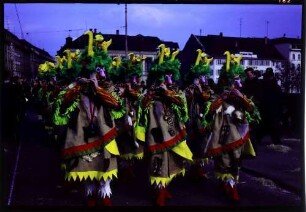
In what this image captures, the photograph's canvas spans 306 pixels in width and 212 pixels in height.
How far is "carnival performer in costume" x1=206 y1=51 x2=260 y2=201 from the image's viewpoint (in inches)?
305

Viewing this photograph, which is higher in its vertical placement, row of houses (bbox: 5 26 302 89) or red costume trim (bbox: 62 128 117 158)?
row of houses (bbox: 5 26 302 89)

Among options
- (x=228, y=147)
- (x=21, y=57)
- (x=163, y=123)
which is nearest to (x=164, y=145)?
(x=163, y=123)

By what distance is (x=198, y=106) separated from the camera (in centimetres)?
915

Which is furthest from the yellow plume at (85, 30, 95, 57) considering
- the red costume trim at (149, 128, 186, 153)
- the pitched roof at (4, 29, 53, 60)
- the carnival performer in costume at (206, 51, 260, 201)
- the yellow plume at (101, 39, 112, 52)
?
the carnival performer in costume at (206, 51, 260, 201)

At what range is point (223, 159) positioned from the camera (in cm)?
779

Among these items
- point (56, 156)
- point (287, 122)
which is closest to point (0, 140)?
point (56, 156)

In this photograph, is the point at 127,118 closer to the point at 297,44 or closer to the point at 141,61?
the point at 141,61

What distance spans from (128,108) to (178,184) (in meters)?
1.27

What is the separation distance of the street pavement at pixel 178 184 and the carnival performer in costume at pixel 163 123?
0.32 metres

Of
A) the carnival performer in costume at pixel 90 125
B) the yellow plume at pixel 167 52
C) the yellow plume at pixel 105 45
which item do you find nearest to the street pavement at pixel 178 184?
the carnival performer in costume at pixel 90 125

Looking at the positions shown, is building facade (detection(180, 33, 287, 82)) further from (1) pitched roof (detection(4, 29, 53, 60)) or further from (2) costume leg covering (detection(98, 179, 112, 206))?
(2) costume leg covering (detection(98, 179, 112, 206))

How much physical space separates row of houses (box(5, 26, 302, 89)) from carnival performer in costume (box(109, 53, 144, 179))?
646 millimetres

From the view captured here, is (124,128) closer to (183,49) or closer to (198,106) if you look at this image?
(198,106)

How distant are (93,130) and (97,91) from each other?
0.40m
